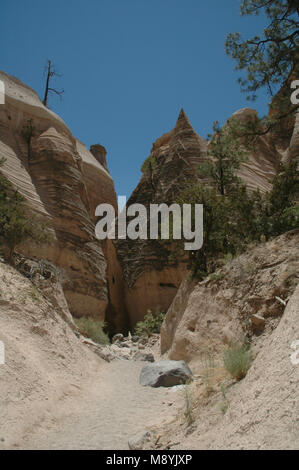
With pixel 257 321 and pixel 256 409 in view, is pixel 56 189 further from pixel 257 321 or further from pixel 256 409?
pixel 256 409

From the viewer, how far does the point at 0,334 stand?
257 inches

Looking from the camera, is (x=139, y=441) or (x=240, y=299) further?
(x=240, y=299)

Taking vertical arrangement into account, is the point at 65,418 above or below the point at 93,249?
below

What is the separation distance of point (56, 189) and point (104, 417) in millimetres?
17764

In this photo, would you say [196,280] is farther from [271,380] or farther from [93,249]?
[93,249]

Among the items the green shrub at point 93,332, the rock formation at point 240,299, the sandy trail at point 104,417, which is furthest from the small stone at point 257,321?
the green shrub at point 93,332

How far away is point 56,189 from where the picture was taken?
2178 cm

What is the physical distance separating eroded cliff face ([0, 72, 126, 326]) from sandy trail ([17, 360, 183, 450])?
12.2 m

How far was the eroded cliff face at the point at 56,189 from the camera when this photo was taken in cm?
2011

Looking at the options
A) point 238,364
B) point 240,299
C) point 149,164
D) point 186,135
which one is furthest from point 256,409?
point 149,164

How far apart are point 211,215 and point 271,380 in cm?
924

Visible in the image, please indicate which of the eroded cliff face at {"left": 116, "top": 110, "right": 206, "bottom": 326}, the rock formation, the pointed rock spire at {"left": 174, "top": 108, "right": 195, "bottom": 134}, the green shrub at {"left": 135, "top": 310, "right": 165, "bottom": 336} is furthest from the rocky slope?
the pointed rock spire at {"left": 174, "top": 108, "right": 195, "bottom": 134}

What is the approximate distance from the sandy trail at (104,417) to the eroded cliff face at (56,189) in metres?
12.2
